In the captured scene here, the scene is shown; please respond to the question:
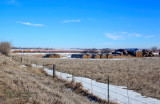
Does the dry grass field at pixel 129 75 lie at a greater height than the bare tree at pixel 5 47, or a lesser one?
lesser

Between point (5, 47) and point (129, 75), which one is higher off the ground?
point (5, 47)

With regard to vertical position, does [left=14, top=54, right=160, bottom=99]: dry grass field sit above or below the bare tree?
below

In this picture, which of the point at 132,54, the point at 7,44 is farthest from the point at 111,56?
the point at 7,44

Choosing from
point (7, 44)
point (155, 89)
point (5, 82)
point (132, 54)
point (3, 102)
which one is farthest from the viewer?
point (132, 54)

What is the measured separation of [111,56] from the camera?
185 feet

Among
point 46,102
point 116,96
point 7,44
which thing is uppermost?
point 7,44

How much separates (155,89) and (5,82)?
9.51m

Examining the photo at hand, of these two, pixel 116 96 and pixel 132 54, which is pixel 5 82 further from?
pixel 132 54

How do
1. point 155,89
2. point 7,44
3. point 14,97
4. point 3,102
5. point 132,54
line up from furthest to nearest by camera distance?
point 132,54
point 7,44
point 155,89
point 14,97
point 3,102

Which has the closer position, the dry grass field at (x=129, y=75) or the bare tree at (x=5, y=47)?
the dry grass field at (x=129, y=75)

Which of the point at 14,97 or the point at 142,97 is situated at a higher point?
the point at 14,97

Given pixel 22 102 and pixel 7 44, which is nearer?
pixel 22 102

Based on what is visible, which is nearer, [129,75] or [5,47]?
[129,75]

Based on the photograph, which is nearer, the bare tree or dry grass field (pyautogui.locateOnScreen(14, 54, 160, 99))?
dry grass field (pyautogui.locateOnScreen(14, 54, 160, 99))
